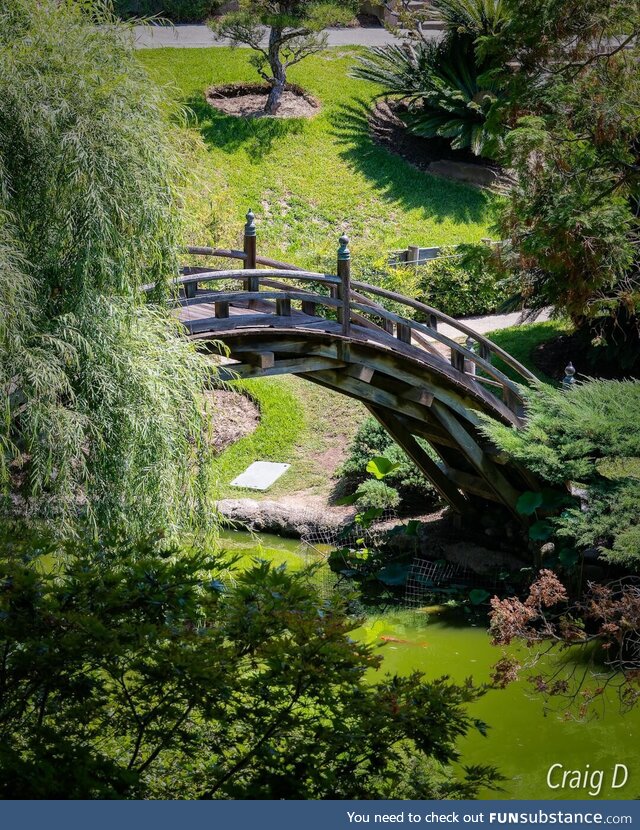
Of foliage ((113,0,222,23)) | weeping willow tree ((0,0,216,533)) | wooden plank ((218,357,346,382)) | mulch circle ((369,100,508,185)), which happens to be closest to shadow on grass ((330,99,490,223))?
mulch circle ((369,100,508,185))

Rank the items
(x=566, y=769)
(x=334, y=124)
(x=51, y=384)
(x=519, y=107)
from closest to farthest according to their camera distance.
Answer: (x=51, y=384), (x=566, y=769), (x=519, y=107), (x=334, y=124)

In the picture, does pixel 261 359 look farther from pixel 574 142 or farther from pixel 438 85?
pixel 438 85

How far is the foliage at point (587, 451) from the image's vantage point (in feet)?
39.7

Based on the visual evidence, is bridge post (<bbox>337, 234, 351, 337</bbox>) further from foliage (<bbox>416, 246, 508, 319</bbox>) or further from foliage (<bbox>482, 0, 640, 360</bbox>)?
foliage (<bbox>416, 246, 508, 319</bbox>)

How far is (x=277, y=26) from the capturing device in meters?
23.9

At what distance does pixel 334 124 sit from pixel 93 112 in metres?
17.8

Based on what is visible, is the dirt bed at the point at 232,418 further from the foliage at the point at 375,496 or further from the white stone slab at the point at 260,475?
the foliage at the point at 375,496

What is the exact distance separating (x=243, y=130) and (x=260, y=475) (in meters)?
10.6

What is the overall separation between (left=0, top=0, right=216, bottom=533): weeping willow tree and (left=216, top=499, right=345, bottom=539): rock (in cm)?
651

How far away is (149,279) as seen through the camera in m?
9.09

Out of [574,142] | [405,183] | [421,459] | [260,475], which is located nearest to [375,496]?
[421,459]

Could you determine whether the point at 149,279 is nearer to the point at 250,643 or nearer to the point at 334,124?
the point at 250,643

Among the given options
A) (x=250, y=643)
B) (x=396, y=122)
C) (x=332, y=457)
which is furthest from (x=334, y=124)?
(x=250, y=643)

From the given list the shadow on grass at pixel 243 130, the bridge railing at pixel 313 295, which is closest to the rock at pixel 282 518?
the bridge railing at pixel 313 295
